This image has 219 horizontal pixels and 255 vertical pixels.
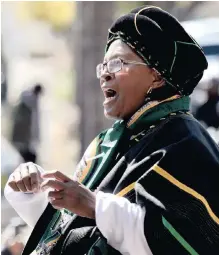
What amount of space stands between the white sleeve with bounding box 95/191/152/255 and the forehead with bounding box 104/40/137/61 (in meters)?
0.56

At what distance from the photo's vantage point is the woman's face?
8.27ft

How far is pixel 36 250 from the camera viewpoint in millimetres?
2600

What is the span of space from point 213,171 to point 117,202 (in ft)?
1.14

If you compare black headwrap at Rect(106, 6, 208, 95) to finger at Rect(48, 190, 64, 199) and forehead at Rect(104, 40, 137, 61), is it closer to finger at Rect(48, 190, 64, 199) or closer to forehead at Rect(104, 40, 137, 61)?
forehead at Rect(104, 40, 137, 61)

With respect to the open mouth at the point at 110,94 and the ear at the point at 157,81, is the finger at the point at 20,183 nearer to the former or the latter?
the open mouth at the point at 110,94

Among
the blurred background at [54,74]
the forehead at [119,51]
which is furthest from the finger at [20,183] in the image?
the blurred background at [54,74]

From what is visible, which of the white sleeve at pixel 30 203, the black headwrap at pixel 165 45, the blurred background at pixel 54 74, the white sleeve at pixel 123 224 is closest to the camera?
the white sleeve at pixel 123 224

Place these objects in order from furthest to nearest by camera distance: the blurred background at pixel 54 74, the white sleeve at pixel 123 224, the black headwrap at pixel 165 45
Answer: the blurred background at pixel 54 74 < the black headwrap at pixel 165 45 < the white sleeve at pixel 123 224

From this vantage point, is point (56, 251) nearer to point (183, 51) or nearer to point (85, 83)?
point (183, 51)

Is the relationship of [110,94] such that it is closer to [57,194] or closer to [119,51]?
[119,51]

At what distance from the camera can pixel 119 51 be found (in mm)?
2555

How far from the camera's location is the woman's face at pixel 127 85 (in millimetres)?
2521

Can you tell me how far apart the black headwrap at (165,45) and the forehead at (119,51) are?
0.02 meters

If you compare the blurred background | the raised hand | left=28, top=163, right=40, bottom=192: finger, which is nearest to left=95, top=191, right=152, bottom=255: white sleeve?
Result: the raised hand
